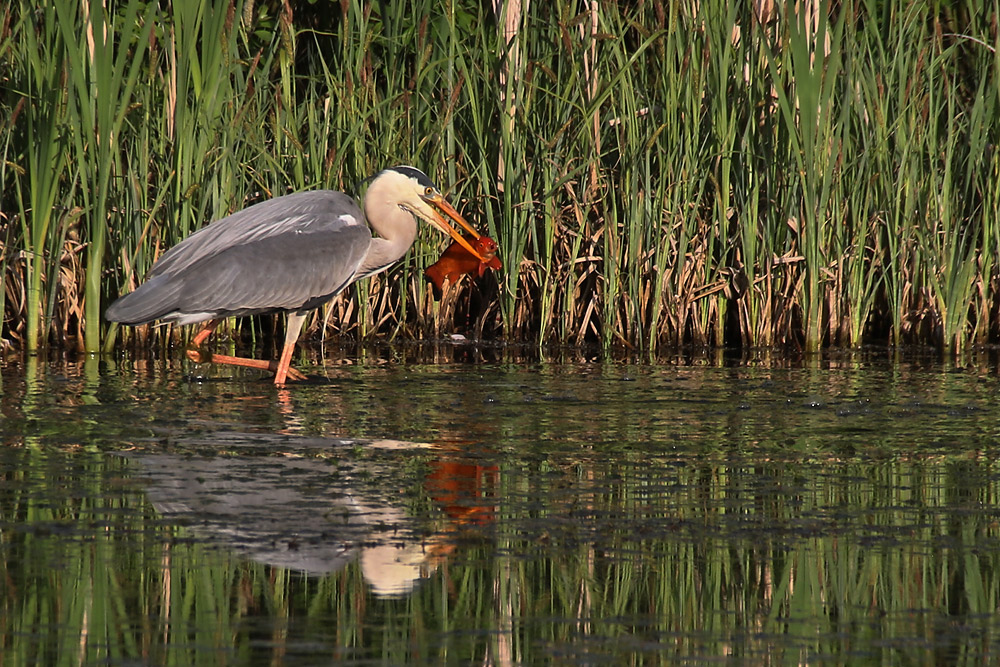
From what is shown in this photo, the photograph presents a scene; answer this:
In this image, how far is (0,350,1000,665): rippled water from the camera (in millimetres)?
3076

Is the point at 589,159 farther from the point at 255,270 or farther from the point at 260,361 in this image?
the point at 260,361

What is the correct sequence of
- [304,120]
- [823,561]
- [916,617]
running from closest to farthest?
[916,617] → [823,561] → [304,120]

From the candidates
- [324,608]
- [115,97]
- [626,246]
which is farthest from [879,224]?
[324,608]

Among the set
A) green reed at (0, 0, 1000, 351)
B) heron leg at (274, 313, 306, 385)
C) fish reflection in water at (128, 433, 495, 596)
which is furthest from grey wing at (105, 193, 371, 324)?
fish reflection in water at (128, 433, 495, 596)

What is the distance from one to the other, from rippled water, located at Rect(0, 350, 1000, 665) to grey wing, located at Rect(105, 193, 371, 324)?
1.36ft

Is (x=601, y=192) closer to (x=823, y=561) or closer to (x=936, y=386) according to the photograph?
(x=936, y=386)

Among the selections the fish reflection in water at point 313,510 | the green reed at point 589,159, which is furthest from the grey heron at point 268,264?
the fish reflection in water at point 313,510

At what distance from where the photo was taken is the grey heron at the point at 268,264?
670cm

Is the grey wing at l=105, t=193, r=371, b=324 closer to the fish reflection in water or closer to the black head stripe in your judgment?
the black head stripe

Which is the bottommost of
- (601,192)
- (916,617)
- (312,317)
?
(916,617)

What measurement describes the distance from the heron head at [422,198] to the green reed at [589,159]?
574mm

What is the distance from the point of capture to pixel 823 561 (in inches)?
141

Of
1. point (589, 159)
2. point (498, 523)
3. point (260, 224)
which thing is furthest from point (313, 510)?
point (589, 159)

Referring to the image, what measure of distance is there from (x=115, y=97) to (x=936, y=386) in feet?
13.0
